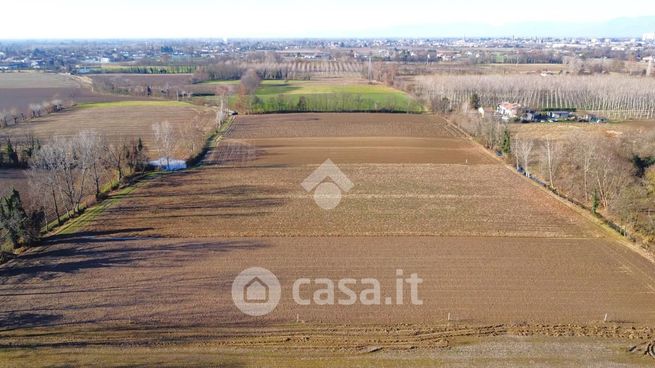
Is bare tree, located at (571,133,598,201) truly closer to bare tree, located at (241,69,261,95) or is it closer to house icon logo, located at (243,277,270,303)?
house icon logo, located at (243,277,270,303)

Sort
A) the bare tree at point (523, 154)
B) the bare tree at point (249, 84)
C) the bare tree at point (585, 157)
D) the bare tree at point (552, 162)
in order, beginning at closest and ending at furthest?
the bare tree at point (585, 157) → the bare tree at point (552, 162) → the bare tree at point (523, 154) → the bare tree at point (249, 84)

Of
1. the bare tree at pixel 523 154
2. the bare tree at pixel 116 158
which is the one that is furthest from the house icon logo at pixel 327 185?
the bare tree at pixel 523 154

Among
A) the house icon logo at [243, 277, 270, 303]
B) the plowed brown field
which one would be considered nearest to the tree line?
the plowed brown field

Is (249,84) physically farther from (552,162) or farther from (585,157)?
(585,157)

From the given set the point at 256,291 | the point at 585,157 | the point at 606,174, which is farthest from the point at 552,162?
the point at 256,291

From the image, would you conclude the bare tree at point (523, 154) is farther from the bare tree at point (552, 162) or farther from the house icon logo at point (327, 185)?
the house icon logo at point (327, 185)

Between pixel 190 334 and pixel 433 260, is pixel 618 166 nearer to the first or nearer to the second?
pixel 433 260
